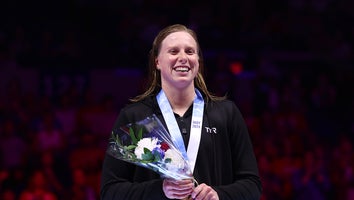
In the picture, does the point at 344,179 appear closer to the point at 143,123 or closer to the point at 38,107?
the point at 38,107

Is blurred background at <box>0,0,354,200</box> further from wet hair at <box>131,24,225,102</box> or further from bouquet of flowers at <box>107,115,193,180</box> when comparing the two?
bouquet of flowers at <box>107,115,193,180</box>

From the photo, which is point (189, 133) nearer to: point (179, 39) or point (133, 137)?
point (133, 137)

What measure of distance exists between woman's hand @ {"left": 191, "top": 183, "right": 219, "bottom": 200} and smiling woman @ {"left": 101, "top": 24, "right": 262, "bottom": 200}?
0.15ft

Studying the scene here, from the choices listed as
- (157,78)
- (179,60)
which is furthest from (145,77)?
(179,60)

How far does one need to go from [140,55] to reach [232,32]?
1801 mm

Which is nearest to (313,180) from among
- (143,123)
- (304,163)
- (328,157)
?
(304,163)

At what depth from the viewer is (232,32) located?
10.5 meters

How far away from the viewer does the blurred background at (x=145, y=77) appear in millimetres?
7355

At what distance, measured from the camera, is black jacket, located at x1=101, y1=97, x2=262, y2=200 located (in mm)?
2664

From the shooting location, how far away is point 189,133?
278 centimetres

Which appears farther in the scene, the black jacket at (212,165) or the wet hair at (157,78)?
the wet hair at (157,78)

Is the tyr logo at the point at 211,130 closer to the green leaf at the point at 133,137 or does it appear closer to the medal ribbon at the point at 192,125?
the medal ribbon at the point at 192,125

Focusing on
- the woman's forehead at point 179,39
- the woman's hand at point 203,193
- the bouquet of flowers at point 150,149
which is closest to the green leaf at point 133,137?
the bouquet of flowers at point 150,149

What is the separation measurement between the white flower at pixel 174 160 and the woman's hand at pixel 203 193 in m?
0.11
